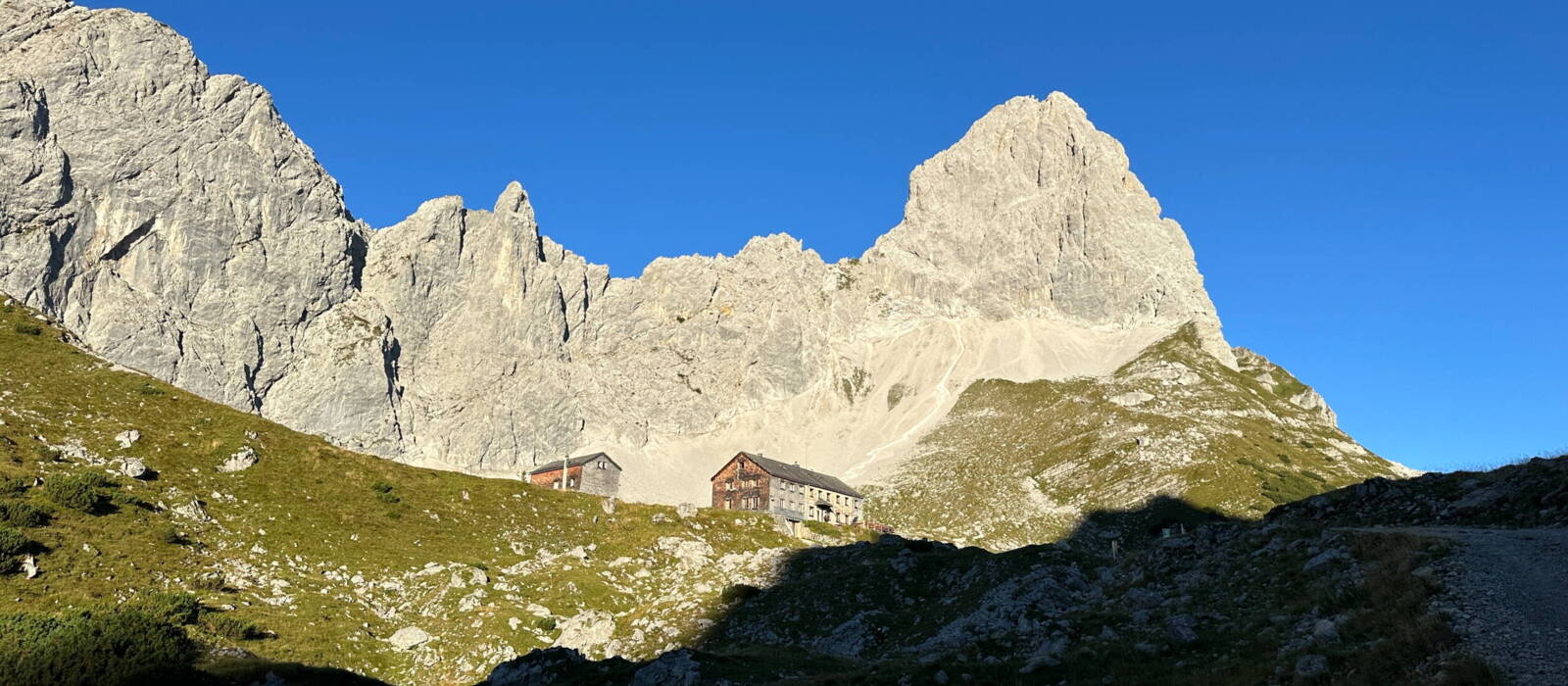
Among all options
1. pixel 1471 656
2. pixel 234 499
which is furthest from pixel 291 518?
pixel 1471 656

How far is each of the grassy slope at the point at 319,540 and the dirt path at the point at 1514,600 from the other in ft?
101

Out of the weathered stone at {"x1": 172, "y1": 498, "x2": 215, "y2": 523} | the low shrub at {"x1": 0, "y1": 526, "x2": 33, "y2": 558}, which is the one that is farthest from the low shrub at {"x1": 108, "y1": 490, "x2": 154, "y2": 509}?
the low shrub at {"x1": 0, "y1": 526, "x2": 33, "y2": 558}

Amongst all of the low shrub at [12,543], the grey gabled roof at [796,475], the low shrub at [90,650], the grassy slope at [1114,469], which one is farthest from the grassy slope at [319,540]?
the grassy slope at [1114,469]

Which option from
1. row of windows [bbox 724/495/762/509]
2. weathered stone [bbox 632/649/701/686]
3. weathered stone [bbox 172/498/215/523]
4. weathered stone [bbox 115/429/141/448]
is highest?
row of windows [bbox 724/495/762/509]

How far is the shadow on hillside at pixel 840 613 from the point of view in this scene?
→ 91.4 feet

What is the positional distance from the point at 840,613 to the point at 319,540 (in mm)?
28329

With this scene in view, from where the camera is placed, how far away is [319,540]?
46.1 metres

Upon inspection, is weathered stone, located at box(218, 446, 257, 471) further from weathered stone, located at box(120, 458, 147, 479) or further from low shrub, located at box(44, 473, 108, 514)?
low shrub, located at box(44, 473, 108, 514)

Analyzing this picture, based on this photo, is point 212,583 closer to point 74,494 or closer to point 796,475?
point 74,494

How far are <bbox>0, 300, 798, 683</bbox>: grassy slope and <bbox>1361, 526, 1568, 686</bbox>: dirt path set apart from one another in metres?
30.9

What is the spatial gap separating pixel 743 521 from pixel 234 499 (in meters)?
36.3

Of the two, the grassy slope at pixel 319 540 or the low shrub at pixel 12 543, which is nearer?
the low shrub at pixel 12 543

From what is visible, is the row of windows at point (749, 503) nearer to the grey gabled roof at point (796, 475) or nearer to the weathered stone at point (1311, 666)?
the grey gabled roof at point (796, 475)

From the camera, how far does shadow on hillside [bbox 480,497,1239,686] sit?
91.4 ft
